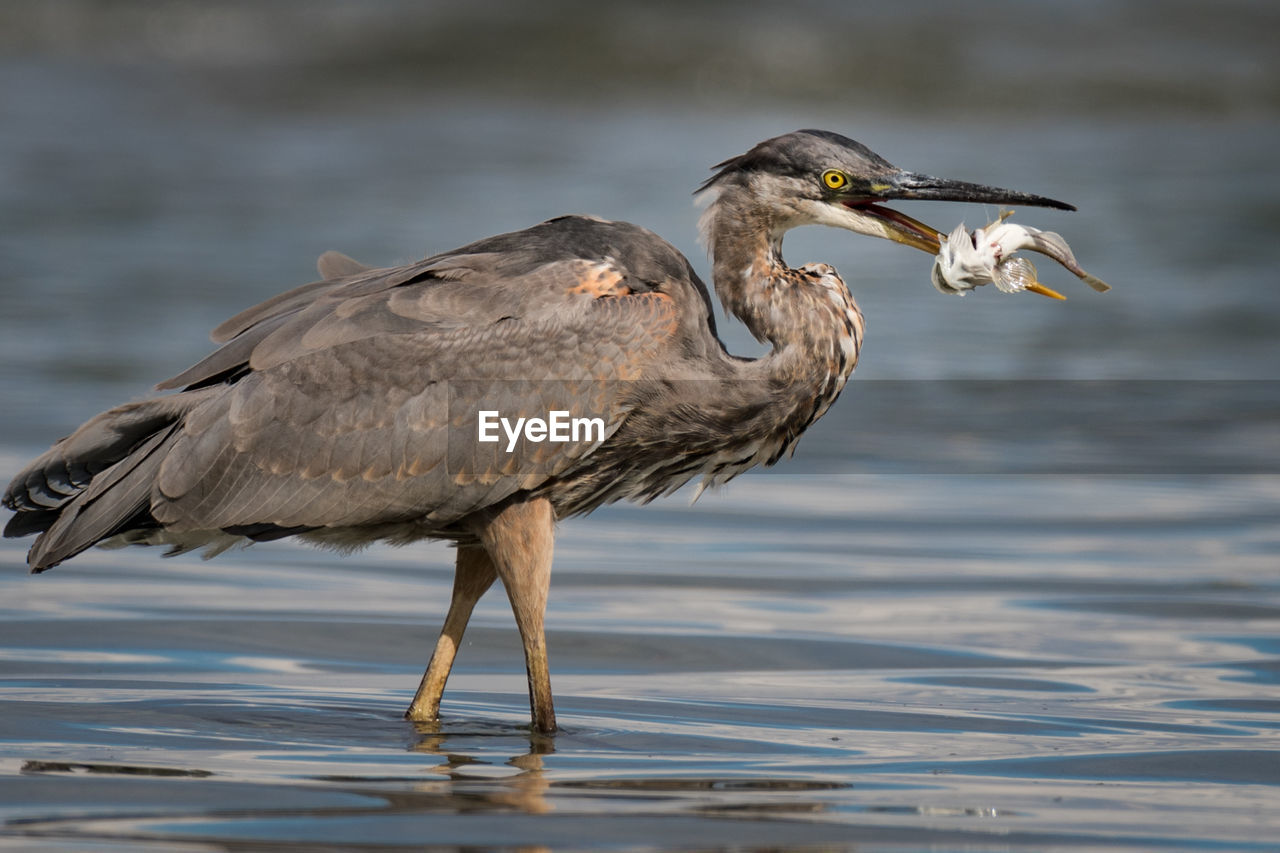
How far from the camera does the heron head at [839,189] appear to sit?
624 centimetres

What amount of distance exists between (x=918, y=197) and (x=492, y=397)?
62.3 inches

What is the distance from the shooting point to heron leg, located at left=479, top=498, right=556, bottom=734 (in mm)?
5906

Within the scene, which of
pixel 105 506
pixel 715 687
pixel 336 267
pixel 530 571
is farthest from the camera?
pixel 336 267

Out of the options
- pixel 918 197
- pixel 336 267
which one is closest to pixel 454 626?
pixel 336 267

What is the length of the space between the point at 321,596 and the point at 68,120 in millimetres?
21620

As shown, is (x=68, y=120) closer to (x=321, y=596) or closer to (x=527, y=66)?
(x=527, y=66)

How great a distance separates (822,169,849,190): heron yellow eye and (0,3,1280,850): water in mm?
1787

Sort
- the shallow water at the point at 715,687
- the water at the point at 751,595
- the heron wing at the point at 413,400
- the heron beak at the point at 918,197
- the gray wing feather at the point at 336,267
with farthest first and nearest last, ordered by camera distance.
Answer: the gray wing feather at the point at 336,267 → the heron beak at the point at 918,197 → the heron wing at the point at 413,400 → the water at the point at 751,595 → the shallow water at the point at 715,687

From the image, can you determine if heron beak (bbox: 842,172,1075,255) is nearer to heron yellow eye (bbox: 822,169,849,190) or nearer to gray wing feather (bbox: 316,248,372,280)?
heron yellow eye (bbox: 822,169,849,190)

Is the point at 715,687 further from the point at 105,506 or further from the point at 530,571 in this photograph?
the point at 105,506

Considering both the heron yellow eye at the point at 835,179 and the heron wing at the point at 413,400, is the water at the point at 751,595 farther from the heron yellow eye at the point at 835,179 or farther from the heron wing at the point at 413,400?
the heron yellow eye at the point at 835,179

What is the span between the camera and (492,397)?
5.93 metres

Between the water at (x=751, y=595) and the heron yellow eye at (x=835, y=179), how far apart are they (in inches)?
70.4

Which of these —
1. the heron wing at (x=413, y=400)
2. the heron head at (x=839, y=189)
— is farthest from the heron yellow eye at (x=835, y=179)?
the heron wing at (x=413, y=400)
